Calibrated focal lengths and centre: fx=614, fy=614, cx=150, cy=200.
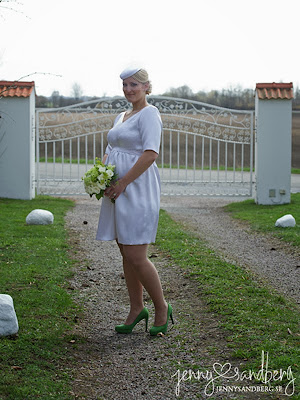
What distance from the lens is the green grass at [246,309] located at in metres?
3.93

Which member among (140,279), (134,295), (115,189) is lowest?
Answer: (134,295)

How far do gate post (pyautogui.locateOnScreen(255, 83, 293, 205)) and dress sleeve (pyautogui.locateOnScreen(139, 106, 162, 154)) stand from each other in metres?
9.01

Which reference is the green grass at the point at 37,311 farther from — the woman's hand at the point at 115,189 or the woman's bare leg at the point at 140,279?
the woman's hand at the point at 115,189

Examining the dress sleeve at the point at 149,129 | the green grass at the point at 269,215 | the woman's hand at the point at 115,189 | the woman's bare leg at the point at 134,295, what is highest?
the dress sleeve at the point at 149,129

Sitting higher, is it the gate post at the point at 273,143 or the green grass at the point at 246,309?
the gate post at the point at 273,143

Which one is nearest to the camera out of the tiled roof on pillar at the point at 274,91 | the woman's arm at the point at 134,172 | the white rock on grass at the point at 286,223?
the woman's arm at the point at 134,172

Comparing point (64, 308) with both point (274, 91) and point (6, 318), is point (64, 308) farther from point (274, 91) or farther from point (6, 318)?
point (274, 91)

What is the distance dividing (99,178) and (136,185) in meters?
0.27

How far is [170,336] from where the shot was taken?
4531 mm

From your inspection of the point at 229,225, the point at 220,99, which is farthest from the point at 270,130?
the point at 220,99

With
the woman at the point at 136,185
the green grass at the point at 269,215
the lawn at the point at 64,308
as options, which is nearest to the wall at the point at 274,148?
the green grass at the point at 269,215

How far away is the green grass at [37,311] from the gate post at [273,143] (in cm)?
528

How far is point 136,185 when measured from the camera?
4.31 m

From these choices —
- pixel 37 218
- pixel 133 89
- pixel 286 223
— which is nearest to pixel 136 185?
pixel 133 89
